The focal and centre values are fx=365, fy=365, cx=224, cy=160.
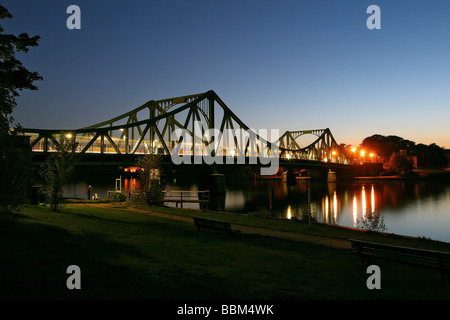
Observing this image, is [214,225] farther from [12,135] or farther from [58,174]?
[58,174]

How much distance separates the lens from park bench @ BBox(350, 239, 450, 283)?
27.6ft

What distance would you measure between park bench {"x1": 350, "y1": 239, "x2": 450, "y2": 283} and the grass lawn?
396 mm

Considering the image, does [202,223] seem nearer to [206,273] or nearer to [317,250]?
[317,250]

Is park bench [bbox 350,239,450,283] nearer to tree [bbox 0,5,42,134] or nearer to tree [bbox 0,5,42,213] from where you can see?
tree [bbox 0,5,42,213]

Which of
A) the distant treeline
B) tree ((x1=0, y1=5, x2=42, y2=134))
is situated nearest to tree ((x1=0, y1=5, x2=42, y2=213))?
tree ((x1=0, y1=5, x2=42, y2=134))

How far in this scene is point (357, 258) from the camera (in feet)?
37.1

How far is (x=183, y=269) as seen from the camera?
941cm

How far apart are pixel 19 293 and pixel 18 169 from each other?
7988 millimetres

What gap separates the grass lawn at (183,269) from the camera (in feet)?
24.6

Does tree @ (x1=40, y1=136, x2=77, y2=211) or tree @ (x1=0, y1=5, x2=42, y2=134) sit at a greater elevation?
tree @ (x1=0, y1=5, x2=42, y2=134)

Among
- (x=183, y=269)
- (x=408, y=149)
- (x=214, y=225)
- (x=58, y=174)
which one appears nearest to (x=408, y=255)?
(x=183, y=269)

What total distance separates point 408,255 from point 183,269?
5.75 meters

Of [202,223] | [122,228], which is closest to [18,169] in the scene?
[122,228]

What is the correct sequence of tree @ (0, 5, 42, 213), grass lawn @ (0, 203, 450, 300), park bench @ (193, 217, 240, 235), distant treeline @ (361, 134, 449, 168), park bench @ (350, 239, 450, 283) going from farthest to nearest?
1. distant treeline @ (361, 134, 449, 168)
2. park bench @ (193, 217, 240, 235)
3. tree @ (0, 5, 42, 213)
4. park bench @ (350, 239, 450, 283)
5. grass lawn @ (0, 203, 450, 300)
